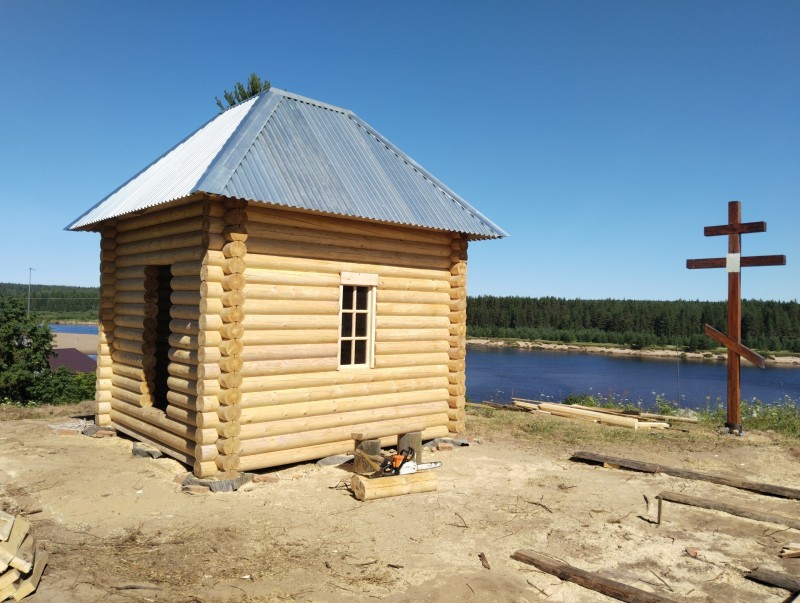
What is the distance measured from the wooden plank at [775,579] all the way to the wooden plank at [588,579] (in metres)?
1.30

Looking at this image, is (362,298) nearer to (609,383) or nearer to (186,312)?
(186,312)

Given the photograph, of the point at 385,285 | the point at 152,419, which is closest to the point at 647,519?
the point at 385,285

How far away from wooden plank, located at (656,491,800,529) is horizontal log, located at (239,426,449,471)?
14.7 feet

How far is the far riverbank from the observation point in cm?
7131

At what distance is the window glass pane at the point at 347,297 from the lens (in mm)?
9875

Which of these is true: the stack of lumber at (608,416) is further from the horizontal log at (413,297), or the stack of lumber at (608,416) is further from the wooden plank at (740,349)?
the horizontal log at (413,297)

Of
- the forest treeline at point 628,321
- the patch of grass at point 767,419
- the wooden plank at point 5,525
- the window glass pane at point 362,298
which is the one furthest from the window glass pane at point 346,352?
the forest treeline at point 628,321

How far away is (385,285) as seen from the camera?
33.4 feet

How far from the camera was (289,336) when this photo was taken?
29.5 ft

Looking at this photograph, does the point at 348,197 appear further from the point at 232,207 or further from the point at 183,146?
the point at 183,146

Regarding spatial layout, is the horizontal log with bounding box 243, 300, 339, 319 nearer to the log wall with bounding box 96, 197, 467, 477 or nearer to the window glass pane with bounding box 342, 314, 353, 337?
the log wall with bounding box 96, 197, 467, 477

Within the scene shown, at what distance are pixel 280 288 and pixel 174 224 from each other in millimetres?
2198

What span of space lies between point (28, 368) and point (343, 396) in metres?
10.8

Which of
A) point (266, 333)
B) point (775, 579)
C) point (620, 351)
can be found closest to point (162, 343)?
point (266, 333)
